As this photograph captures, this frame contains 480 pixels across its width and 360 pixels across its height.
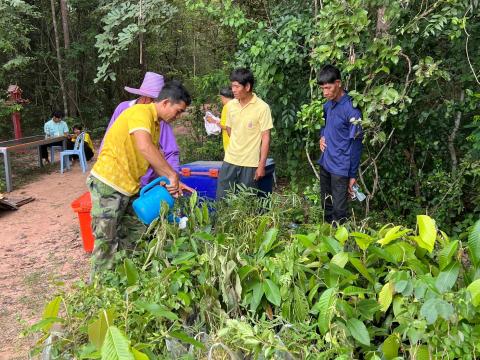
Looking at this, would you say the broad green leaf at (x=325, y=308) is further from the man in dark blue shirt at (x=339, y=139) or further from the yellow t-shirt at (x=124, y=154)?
the man in dark blue shirt at (x=339, y=139)

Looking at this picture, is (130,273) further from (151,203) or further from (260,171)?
(260,171)

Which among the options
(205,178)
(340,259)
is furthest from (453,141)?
(340,259)

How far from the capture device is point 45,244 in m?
4.74

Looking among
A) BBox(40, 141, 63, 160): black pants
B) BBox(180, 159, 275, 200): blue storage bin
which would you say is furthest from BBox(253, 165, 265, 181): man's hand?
BBox(40, 141, 63, 160): black pants

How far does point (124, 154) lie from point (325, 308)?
1685 mm

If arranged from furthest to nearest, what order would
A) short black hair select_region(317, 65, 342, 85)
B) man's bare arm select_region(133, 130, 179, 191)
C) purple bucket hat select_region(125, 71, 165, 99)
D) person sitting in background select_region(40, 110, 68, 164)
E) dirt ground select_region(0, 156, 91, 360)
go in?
1. person sitting in background select_region(40, 110, 68, 164)
2. purple bucket hat select_region(125, 71, 165, 99)
3. short black hair select_region(317, 65, 342, 85)
4. dirt ground select_region(0, 156, 91, 360)
5. man's bare arm select_region(133, 130, 179, 191)

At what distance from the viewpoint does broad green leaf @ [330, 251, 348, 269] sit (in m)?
1.79

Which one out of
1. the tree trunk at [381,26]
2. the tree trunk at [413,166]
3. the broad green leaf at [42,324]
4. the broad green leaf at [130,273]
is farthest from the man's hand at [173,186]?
the tree trunk at [413,166]

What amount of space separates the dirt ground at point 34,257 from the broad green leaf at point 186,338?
66cm

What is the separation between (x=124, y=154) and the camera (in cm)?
285

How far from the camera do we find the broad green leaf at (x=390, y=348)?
1.57 meters

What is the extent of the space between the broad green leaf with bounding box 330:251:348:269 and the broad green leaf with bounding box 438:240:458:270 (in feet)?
1.13

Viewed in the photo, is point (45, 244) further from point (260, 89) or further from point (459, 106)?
point (459, 106)

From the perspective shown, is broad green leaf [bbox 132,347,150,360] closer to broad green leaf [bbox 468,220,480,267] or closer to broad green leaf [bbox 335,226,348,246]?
broad green leaf [bbox 335,226,348,246]
